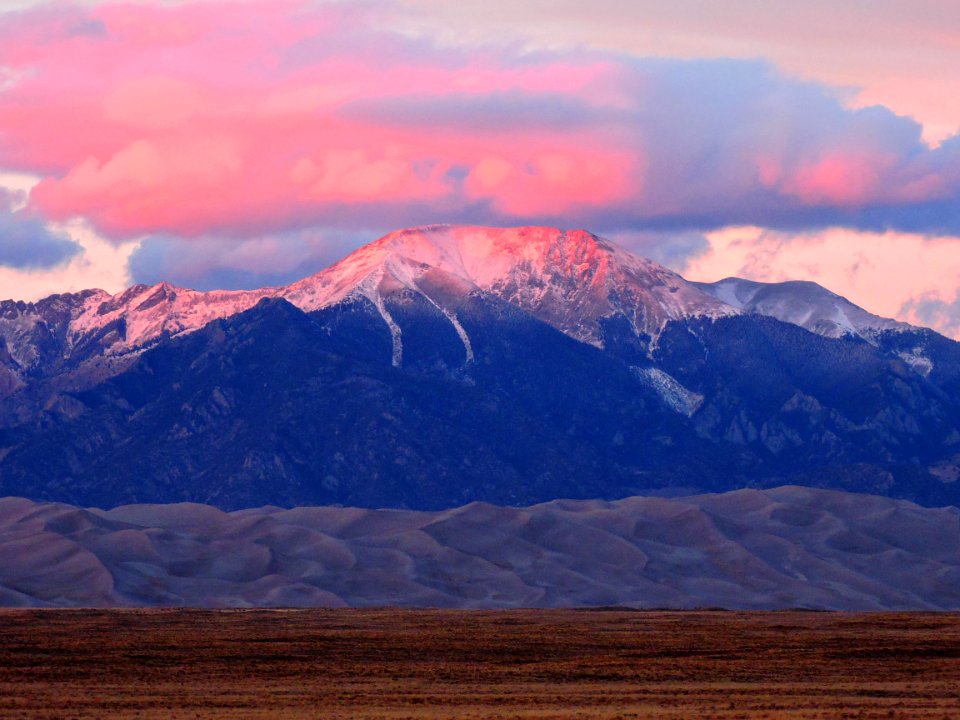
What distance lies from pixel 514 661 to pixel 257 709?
2515 cm

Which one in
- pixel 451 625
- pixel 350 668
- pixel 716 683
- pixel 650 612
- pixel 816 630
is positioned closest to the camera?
pixel 716 683

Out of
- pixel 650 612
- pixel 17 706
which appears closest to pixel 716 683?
pixel 17 706

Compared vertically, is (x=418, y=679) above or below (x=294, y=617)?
above

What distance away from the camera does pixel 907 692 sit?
71.5 metres

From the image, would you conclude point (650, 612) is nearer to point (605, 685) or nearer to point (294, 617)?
point (294, 617)

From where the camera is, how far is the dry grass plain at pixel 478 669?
6650cm

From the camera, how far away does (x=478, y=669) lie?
84.9 m

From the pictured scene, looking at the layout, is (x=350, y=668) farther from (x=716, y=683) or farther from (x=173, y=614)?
(x=173, y=614)

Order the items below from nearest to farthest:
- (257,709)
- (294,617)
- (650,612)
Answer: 1. (257,709)
2. (294,617)
3. (650,612)

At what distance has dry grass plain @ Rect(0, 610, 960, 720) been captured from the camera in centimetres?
6650

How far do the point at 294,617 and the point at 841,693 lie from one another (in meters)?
77.6

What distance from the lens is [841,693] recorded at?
71312 millimetres

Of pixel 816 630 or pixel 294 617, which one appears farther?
pixel 294 617

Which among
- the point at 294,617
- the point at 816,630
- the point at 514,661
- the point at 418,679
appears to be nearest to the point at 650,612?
the point at 294,617
